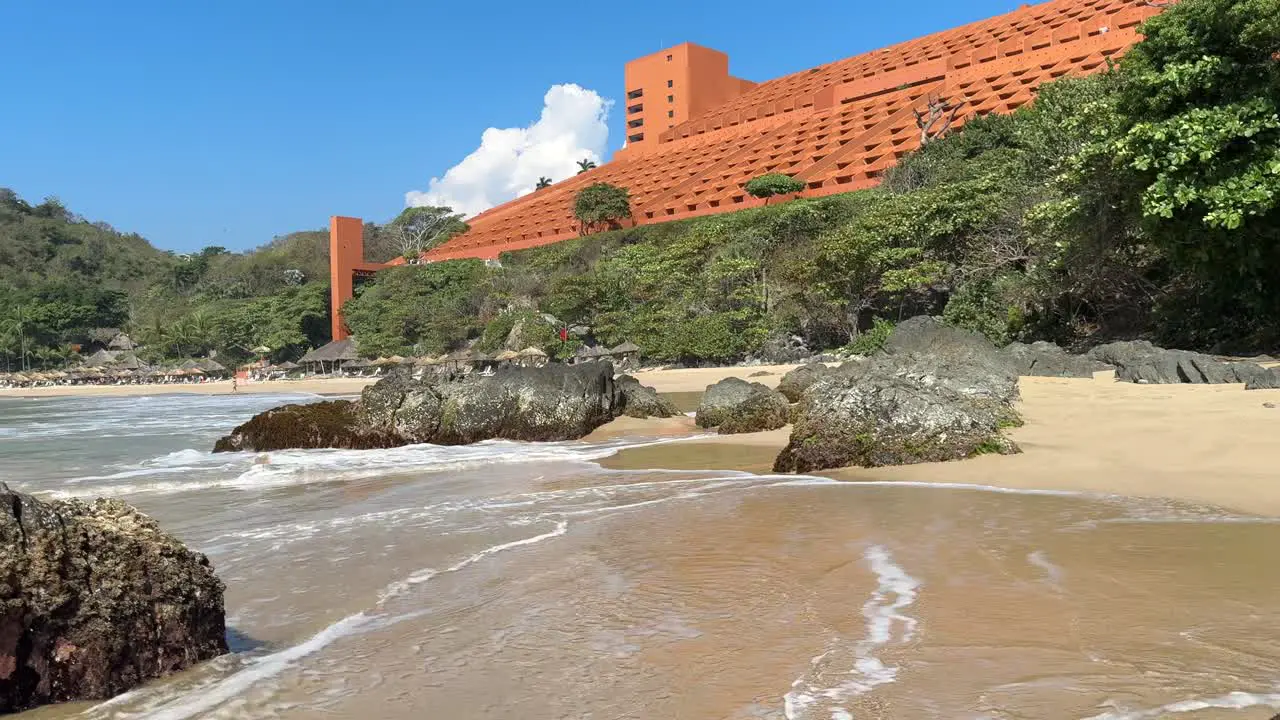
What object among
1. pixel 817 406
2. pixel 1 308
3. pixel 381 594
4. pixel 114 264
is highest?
pixel 114 264

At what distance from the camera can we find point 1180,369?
40.6 ft

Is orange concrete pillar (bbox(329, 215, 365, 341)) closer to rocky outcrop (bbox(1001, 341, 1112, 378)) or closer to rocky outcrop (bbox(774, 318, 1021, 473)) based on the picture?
rocky outcrop (bbox(1001, 341, 1112, 378))

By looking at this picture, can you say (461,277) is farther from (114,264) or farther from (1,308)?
(114,264)

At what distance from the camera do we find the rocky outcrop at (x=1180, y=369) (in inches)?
450

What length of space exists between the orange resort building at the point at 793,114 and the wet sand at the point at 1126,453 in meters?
39.6

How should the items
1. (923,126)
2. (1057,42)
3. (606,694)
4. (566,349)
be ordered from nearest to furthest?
(606,694), (566,349), (923,126), (1057,42)

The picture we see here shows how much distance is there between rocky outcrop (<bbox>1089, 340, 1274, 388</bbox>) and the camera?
11430mm

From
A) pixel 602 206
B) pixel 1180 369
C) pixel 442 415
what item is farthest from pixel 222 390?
pixel 1180 369

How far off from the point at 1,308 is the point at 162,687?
80.7 metres

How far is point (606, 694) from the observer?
2988mm

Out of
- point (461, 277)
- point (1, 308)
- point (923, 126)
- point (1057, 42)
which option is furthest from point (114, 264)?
point (1057, 42)

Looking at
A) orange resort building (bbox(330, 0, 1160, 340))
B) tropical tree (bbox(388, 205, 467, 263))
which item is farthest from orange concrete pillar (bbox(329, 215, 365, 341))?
tropical tree (bbox(388, 205, 467, 263))

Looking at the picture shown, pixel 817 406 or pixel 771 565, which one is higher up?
pixel 817 406

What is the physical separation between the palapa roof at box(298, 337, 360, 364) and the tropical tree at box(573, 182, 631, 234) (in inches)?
682
